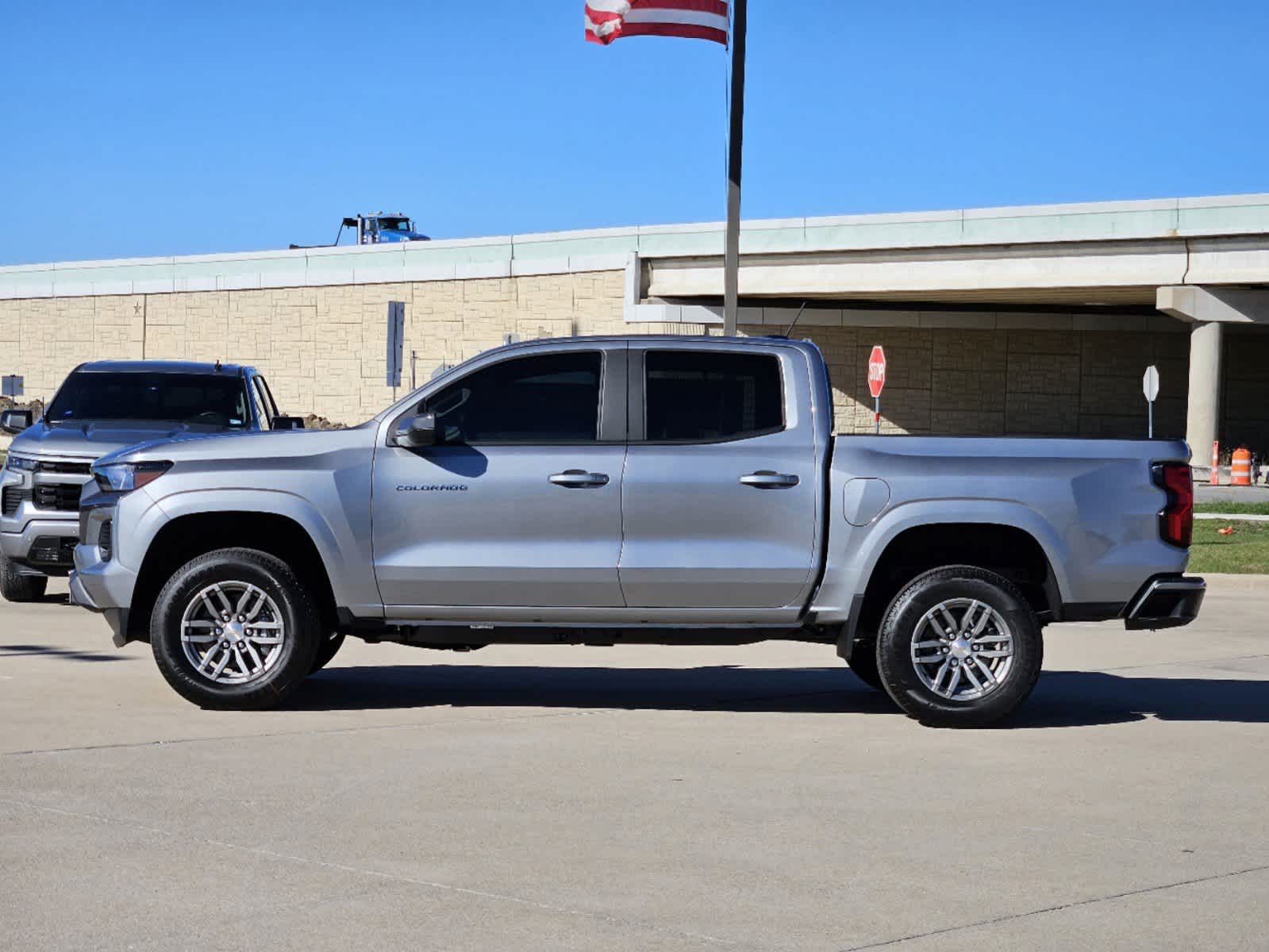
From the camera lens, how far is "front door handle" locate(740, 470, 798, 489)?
31.2 ft

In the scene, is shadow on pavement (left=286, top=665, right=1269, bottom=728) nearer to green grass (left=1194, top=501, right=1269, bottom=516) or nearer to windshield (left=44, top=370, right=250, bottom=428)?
windshield (left=44, top=370, right=250, bottom=428)

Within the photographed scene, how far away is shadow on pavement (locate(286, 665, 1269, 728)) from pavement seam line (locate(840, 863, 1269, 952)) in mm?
3411

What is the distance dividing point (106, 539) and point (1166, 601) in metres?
5.79

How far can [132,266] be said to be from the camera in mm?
66750

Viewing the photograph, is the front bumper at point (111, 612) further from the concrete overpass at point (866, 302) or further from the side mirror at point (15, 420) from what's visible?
the concrete overpass at point (866, 302)

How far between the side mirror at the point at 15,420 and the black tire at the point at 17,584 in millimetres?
1145

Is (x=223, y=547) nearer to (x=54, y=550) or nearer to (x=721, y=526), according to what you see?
(x=721, y=526)

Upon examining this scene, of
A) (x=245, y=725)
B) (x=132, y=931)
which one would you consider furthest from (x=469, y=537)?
(x=132, y=931)

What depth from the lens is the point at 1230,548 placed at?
22578 mm

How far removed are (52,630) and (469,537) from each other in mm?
5157

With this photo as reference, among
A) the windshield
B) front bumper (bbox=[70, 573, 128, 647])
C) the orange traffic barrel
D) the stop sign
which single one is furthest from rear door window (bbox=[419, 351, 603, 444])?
the orange traffic barrel

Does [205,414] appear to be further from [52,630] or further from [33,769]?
[33,769]

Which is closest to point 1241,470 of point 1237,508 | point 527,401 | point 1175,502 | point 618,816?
point 1237,508

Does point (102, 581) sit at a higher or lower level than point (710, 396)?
lower
